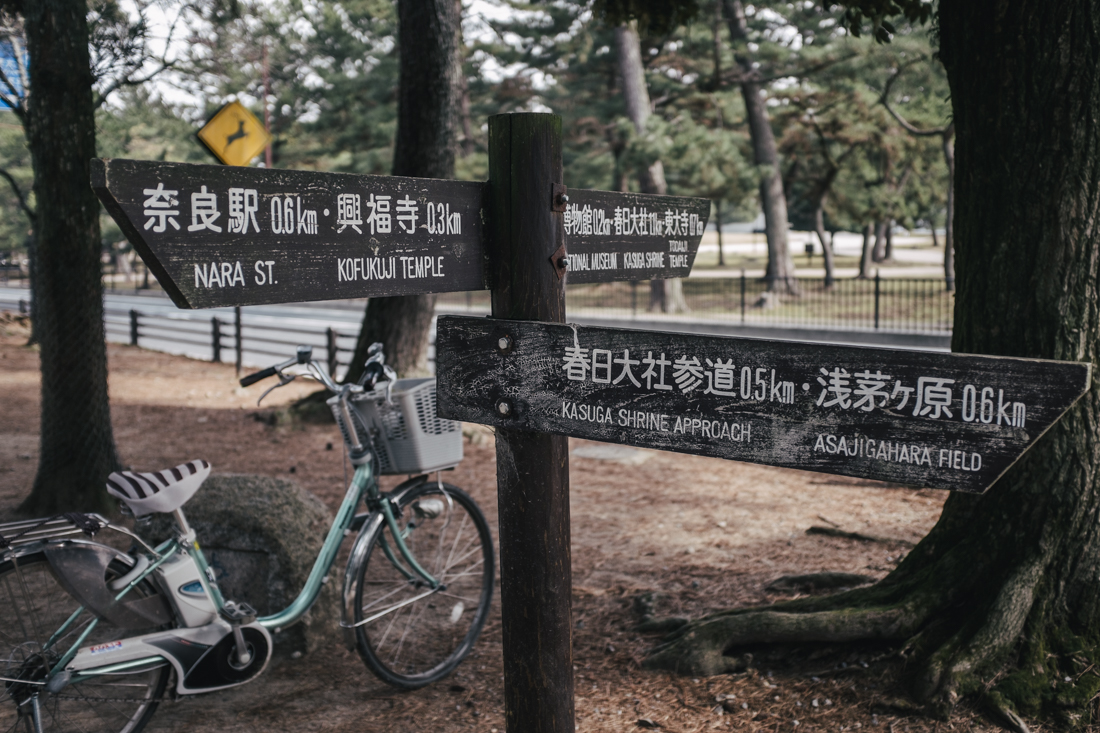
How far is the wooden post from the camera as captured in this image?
2143 mm

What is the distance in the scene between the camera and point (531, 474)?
85.5 inches

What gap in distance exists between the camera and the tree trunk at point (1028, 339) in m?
3.03

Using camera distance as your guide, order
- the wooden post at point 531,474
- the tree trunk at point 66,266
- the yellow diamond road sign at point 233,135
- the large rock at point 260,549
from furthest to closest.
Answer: the yellow diamond road sign at point 233,135
the tree trunk at point 66,266
the large rock at point 260,549
the wooden post at point 531,474

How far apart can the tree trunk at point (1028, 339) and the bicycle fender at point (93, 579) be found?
8.85 ft

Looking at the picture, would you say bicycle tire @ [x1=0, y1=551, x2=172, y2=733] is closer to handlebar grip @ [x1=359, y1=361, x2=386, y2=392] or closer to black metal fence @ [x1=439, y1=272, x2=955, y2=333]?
handlebar grip @ [x1=359, y1=361, x2=386, y2=392]

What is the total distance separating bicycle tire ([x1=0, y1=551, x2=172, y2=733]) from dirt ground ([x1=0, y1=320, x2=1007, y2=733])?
20cm

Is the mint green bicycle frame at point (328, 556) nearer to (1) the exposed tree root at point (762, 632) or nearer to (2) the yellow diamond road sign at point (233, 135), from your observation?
(1) the exposed tree root at point (762, 632)

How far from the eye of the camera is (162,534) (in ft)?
13.3

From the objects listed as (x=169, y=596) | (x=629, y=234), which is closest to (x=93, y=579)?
(x=169, y=596)

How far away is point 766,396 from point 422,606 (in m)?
3.20

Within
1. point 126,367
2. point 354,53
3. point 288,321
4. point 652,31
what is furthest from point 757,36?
point 652,31

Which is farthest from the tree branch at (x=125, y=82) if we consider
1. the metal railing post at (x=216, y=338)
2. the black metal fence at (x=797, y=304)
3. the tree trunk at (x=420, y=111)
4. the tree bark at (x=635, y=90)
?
the tree bark at (x=635, y=90)

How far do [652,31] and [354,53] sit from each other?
985 inches

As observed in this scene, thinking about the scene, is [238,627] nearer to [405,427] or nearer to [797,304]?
[405,427]
